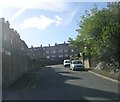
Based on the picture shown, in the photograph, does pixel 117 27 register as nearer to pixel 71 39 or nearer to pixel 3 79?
pixel 3 79

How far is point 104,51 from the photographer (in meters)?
31.0

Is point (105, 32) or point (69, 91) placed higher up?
point (105, 32)

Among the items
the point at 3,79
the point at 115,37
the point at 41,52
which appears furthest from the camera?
the point at 41,52

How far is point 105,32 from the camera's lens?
29.8m

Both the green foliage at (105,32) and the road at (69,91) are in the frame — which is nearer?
the road at (69,91)

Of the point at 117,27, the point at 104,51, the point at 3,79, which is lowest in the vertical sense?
the point at 3,79

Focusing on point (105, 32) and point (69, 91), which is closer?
point (69, 91)

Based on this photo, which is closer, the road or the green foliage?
the road

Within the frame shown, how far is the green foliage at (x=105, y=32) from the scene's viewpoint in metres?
30.4

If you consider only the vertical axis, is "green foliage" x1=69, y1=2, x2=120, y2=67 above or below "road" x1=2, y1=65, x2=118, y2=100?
above

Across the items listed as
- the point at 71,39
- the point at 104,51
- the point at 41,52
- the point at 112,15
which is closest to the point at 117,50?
the point at 104,51

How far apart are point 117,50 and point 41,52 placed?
125229mm

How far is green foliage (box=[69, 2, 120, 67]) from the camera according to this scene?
30.4 meters

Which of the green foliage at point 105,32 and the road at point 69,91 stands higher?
the green foliage at point 105,32
